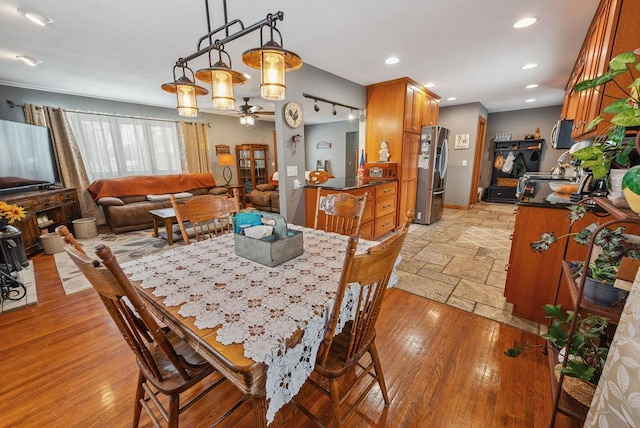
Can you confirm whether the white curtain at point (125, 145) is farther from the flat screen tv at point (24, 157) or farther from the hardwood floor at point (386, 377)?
the hardwood floor at point (386, 377)

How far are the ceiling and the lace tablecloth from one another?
194cm

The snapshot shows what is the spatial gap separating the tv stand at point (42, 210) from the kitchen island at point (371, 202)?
3610mm

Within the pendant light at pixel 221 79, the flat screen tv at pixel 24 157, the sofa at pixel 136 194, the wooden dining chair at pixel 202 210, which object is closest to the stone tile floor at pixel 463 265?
the wooden dining chair at pixel 202 210

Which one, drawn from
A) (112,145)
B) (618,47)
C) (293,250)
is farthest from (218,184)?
(618,47)

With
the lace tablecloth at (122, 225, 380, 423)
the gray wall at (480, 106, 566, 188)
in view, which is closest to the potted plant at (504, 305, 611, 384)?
the lace tablecloth at (122, 225, 380, 423)

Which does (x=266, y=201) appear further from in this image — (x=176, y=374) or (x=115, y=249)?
(x=176, y=374)

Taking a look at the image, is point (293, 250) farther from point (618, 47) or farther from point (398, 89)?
point (398, 89)

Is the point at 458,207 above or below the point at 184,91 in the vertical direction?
below

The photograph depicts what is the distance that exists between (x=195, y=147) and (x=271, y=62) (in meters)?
5.80

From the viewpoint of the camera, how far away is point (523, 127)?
6.38m


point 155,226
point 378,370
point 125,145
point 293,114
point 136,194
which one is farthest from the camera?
point 125,145

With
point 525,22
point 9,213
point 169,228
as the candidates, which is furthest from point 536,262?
point 9,213

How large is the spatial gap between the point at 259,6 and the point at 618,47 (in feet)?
8.05

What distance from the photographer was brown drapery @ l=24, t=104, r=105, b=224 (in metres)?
4.11
